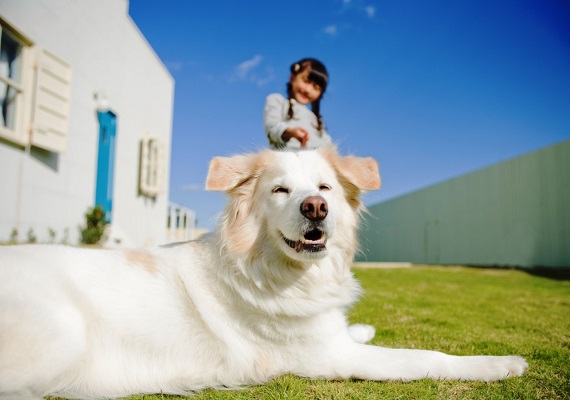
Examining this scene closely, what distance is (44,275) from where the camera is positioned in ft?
7.57

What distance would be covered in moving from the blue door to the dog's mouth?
9414 millimetres

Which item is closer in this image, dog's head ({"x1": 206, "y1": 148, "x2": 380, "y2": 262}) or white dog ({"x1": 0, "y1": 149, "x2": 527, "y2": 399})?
white dog ({"x1": 0, "y1": 149, "x2": 527, "y2": 399})

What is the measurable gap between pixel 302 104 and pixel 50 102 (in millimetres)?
5584

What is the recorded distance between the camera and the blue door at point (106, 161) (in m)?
11.1

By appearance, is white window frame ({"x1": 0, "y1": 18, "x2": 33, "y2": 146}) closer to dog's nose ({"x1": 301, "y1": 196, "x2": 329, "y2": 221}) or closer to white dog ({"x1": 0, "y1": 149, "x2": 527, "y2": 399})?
white dog ({"x1": 0, "y1": 149, "x2": 527, "y2": 399})

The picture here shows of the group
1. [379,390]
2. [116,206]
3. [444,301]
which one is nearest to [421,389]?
[379,390]

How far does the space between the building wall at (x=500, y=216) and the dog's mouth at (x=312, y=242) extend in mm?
6241

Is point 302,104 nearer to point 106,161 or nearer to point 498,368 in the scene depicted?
point 498,368

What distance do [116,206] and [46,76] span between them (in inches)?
194

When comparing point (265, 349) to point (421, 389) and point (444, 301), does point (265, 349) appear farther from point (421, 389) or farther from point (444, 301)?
point (444, 301)

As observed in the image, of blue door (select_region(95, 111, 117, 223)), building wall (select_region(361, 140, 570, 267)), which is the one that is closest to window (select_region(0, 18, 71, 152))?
blue door (select_region(95, 111, 117, 223))

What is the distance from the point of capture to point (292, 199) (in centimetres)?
261

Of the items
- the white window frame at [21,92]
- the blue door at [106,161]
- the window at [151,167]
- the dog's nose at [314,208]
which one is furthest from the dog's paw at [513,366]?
the window at [151,167]

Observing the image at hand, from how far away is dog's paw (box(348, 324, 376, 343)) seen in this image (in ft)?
11.6
